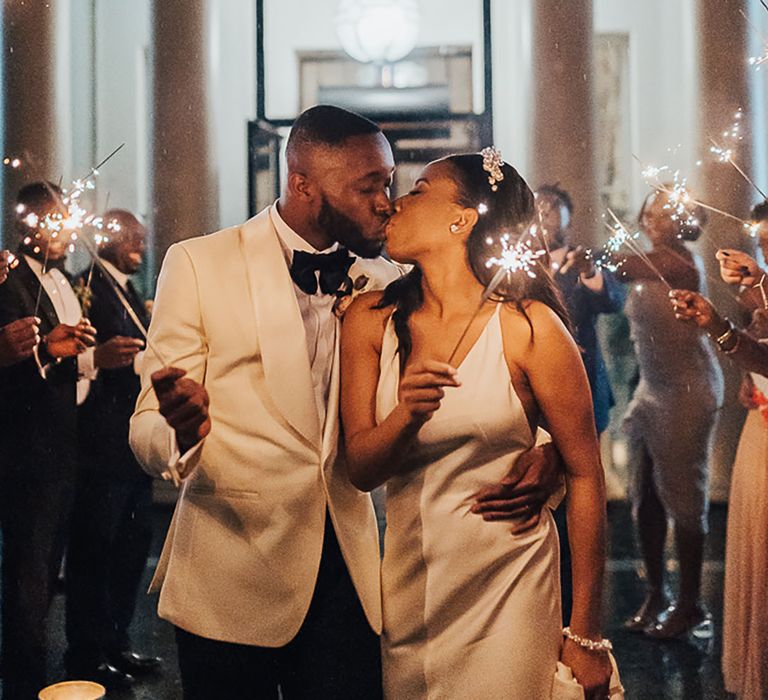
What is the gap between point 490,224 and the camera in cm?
225

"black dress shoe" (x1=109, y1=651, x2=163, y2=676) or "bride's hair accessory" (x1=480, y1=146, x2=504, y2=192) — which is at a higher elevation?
"bride's hair accessory" (x1=480, y1=146, x2=504, y2=192)

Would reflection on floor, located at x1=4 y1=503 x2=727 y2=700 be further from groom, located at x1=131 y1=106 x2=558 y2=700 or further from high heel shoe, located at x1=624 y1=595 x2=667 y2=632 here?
groom, located at x1=131 y1=106 x2=558 y2=700

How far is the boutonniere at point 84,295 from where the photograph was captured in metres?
4.17

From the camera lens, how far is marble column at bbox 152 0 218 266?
6555mm

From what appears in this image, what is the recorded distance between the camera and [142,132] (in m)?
7.96

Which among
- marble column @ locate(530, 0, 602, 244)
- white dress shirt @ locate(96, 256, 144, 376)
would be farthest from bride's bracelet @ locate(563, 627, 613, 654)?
marble column @ locate(530, 0, 602, 244)

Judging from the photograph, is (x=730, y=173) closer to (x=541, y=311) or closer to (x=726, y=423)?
(x=726, y=423)

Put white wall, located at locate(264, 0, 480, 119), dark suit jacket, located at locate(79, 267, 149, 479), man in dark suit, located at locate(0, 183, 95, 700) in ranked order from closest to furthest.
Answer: man in dark suit, located at locate(0, 183, 95, 700)
dark suit jacket, located at locate(79, 267, 149, 479)
white wall, located at locate(264, 0, 480, 119)

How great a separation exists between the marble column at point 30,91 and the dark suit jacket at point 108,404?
77.1 inches

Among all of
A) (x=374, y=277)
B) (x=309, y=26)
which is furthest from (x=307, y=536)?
(x=309, y=26)

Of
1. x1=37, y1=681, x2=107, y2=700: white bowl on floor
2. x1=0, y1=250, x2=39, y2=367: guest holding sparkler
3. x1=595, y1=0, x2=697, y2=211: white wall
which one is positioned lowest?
x1=37, y1=681, x2=107, y2=700: white bowl on floor

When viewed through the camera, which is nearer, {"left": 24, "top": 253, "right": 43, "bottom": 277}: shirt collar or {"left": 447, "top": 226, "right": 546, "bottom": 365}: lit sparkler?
{"left": 447, "top": 226, "right": 546, "bottom": 365}: lit sparkler

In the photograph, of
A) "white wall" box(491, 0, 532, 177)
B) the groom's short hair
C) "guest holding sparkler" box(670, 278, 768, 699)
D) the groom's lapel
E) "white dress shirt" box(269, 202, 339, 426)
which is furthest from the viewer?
"white wall" box(491, 0, 532, 177)

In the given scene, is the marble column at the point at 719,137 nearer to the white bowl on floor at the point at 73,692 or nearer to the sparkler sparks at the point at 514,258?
the sparkler sparks at the point at 514,258
